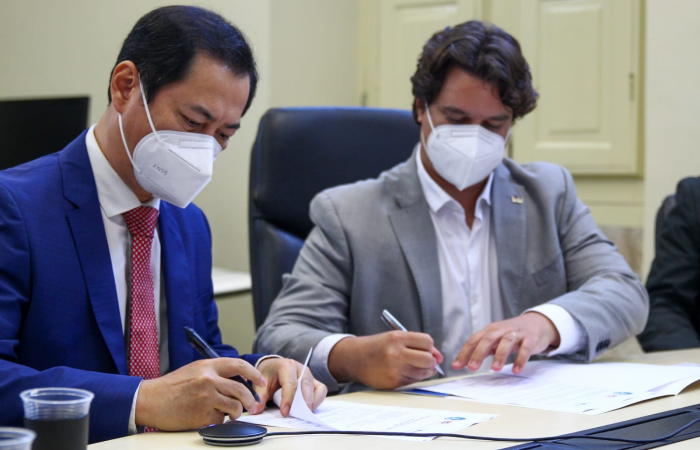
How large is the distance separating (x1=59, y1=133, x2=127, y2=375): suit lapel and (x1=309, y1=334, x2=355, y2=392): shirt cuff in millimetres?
337

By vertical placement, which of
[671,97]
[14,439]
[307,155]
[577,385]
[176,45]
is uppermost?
[176,45]

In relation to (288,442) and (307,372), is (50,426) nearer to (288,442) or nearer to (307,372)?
(288,442)

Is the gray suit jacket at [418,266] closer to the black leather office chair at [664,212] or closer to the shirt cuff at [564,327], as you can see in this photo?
the shirt cuff at [564,327]

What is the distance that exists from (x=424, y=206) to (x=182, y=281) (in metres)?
0.55

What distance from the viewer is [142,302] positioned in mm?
1214

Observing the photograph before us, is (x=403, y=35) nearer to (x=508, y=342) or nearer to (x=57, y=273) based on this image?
(x=508, y=342)

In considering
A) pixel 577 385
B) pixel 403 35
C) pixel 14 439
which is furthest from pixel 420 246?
pixel 403 35

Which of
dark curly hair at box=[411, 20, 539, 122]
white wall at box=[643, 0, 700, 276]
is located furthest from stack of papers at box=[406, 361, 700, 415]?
white wall at box=[643, 0, 700, 276]

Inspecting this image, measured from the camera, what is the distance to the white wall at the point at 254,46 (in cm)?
306

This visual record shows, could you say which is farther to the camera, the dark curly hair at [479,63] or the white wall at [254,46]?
the white wall at [254,46]

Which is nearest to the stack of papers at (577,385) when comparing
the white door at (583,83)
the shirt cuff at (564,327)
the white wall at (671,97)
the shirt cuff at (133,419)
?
the shirt cuff at (564,327)

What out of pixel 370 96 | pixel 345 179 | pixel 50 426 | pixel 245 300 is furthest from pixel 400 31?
pixel 50 426

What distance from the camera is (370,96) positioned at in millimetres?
3428

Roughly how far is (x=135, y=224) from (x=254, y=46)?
185cm
